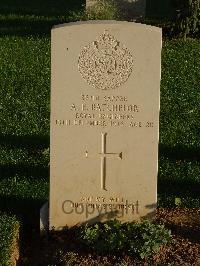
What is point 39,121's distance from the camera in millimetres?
8117

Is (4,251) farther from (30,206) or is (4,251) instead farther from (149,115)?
(149,115)

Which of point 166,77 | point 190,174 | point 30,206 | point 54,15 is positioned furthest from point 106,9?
point 30,206

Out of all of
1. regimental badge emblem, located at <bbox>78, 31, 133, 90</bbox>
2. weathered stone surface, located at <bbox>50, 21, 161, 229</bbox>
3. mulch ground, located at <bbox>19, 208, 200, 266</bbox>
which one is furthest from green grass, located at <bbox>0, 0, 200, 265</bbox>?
regimental badge emblem, located at <bbox>78, 31, 133, 90</bbox>

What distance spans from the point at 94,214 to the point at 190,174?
62.6 inches

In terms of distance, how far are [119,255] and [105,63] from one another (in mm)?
1523

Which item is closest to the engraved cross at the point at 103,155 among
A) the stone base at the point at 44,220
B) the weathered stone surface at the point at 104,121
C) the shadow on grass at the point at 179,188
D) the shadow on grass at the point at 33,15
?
the weathered stone surface at the point at 104,121

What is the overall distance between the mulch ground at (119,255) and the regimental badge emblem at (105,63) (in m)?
1.33

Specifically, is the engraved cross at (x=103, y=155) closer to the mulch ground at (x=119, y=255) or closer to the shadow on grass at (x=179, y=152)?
the mulch ground at (x=119, y=255)

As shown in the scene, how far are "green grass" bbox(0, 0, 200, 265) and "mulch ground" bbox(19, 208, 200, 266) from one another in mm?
313

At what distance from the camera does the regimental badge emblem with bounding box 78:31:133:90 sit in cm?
511

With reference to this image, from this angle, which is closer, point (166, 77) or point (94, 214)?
point (94, 214)

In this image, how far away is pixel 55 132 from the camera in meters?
5.29

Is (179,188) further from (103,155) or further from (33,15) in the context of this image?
(33,15)

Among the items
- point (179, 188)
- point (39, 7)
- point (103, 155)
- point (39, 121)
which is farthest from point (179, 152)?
point (39, 7)
